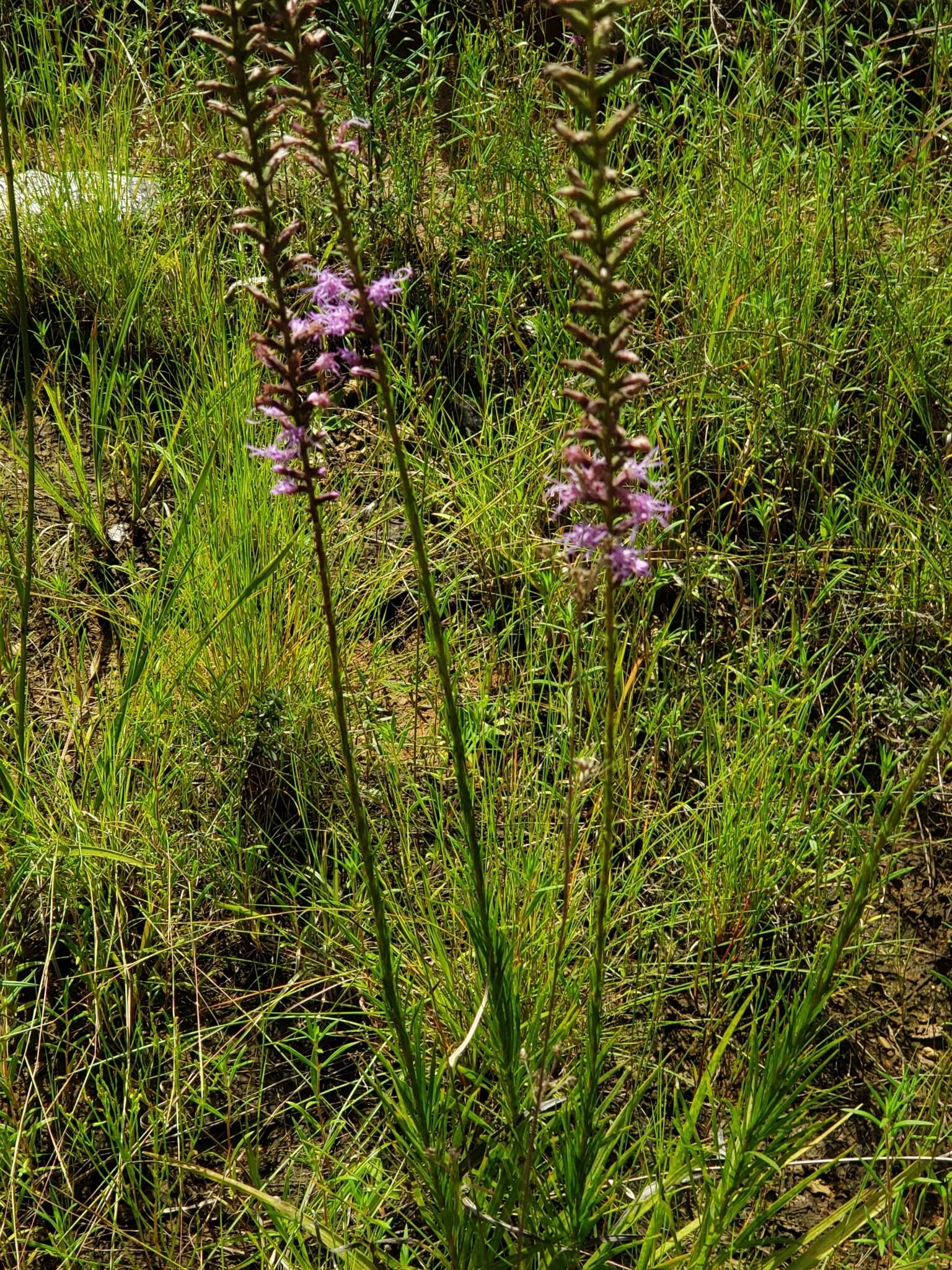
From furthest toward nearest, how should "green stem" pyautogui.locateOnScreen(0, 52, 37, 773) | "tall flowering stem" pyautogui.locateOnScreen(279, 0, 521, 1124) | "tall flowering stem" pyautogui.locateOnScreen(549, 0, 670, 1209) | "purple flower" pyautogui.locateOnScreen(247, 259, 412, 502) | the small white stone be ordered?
the small white stone, "green stem" pyautogui.locateOnScreen(0, 52, 37, 773), "purple flower" pyautogui.locateOnScreen(247, 259, 412, 502), "tall flowering stem" pyautogui.locateOnScreen(279, 0, 521, 1124), "tall flowering stem" pyautogui.locateOnScreen(549, 0, 670, 1209)

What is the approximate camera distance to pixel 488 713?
304 cm

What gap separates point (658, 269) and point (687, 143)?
555mm

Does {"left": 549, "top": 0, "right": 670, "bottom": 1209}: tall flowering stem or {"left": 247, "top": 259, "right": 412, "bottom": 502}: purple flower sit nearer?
{"left": 549, "top": 0, "right": 670, "bottom": 1209}: tall flowering stem

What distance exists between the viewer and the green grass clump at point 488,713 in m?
2.28

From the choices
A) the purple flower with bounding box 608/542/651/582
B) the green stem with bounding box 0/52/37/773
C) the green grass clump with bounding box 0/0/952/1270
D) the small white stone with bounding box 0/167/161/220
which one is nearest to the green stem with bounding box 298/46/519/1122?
the green grass clump with bounding box 0/0/952/1270

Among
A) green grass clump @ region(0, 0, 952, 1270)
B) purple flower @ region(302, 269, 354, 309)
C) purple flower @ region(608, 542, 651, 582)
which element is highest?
purple flower @ region(302, 269, 354, 309)

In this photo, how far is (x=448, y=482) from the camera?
3588 mm

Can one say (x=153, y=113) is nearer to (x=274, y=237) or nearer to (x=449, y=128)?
(x=449, y=128)

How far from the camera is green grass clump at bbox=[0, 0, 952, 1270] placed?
2283mm

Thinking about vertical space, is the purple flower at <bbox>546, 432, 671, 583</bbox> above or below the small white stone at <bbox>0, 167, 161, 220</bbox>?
below

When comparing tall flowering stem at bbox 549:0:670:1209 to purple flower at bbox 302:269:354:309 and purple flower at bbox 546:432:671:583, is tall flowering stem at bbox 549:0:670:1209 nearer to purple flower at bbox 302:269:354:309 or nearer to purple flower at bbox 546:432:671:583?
purple flower at bbox 546:432:671:583

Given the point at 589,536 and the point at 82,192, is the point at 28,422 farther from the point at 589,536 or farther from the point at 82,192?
the point at 82,192

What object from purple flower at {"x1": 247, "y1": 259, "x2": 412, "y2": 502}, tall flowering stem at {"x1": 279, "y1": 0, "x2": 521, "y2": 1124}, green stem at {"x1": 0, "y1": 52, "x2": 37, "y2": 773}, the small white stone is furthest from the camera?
the small white stone

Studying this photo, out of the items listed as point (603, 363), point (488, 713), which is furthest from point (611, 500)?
point (488, 713)
